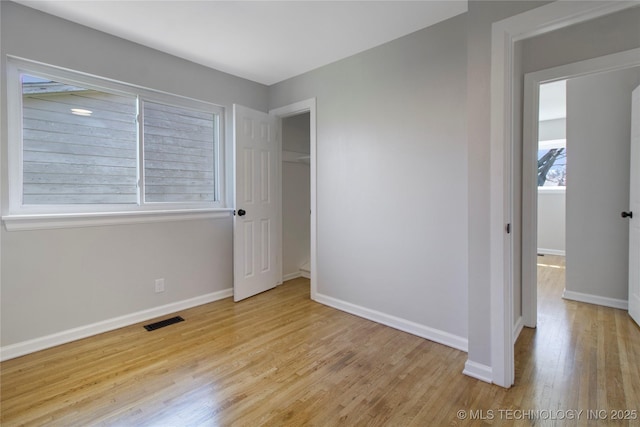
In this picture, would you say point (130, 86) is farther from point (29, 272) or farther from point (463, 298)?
point (463, 298)

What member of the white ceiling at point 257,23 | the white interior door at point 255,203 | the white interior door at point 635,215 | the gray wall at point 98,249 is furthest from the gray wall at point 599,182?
the gray wall at point 98,249

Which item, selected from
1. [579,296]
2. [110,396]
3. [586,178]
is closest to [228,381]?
[110,396]

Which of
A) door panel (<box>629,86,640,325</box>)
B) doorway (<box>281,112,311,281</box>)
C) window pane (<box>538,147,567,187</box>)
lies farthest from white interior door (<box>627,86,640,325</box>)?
window pane (<box>538,147,567,187</box>)

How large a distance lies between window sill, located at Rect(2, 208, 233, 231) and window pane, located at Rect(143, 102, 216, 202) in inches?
7.7

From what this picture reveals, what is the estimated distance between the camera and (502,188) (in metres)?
1.79

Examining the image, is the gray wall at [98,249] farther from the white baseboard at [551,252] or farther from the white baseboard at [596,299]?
the white baseboard at [551,252]

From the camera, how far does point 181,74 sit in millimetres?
3031

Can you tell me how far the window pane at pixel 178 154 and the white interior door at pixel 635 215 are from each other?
4083 mm

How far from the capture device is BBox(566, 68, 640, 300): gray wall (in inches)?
118

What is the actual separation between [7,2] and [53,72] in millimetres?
458

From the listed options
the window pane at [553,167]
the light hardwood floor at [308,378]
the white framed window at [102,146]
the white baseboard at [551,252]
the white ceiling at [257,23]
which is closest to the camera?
the light hardwood floor at [308,378]

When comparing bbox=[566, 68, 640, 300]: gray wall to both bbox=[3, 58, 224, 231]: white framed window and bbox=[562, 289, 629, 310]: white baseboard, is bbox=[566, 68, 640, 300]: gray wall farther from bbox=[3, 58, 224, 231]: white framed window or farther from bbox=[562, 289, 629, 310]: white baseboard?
bbox=[3, 58, 224, 231]: white framed window

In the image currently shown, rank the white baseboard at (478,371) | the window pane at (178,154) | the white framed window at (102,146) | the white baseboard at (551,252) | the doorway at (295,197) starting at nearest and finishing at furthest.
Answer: the white baseboard at (478,371) → the white framed window at (102,146) → the window pane at (178,154) → the doorway at (295,197) → the white baseboard at (551,252)

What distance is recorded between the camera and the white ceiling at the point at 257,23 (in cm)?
216
